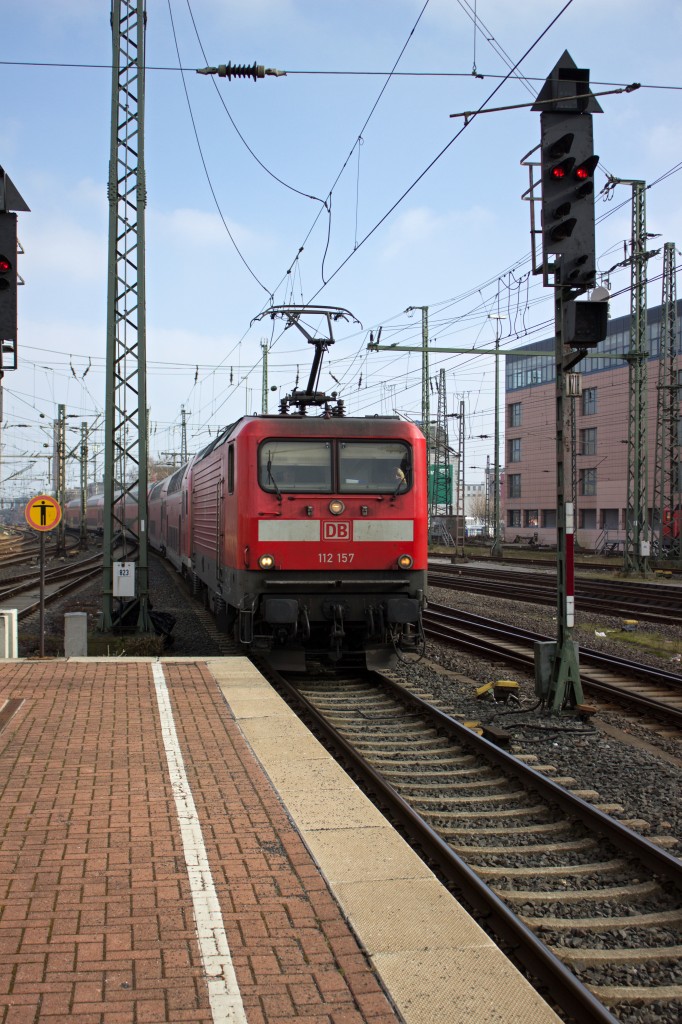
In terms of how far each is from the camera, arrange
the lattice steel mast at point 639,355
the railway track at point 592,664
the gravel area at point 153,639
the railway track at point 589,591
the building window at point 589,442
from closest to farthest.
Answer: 1. the railway track at point 592,664
2. the gravel area at point 153,639
3. the railway track at point 589,591
4. the lattice steel mast at point 639,355
5. the building window at point 589,442

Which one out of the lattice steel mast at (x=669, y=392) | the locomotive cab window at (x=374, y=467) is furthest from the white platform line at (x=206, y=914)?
the lattice steel mast at (x=669, y=392)

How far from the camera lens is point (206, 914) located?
3842mm

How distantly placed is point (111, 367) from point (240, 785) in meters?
9.54

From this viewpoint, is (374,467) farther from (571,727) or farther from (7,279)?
(7,279)

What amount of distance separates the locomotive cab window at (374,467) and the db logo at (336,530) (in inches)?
15.7

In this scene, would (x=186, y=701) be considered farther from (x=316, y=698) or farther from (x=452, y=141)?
(x=452, y=141)

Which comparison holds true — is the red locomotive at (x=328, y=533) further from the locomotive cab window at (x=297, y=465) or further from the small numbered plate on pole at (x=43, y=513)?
the small numbered plate on pole at (x=43, y=513)

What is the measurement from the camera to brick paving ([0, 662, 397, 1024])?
10.4 feet

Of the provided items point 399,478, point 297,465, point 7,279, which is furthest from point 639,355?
point 7,279

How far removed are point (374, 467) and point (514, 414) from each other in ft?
189

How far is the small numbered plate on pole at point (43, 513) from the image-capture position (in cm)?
1150

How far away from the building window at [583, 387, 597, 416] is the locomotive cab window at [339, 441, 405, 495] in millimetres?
49677

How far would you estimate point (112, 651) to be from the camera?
13406 mm

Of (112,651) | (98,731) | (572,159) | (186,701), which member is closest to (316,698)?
(186,701)
